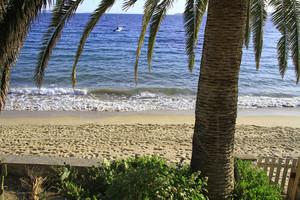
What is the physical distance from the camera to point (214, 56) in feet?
11.0

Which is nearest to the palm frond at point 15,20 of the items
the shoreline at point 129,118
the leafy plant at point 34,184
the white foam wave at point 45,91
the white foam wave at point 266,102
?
the leafy plant at point 34,184

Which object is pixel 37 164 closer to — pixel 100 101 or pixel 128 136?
pixel 128 136

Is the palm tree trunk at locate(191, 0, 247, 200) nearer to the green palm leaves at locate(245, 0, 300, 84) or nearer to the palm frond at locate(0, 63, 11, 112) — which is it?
the green palm leaves at locate(245, 0, 300, 84)

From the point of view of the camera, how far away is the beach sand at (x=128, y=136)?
7684 millimetres

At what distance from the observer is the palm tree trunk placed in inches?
129

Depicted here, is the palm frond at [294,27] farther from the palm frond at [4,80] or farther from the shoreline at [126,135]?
the palm frond at [4,80]

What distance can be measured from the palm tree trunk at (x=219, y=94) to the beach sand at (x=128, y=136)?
3290mm

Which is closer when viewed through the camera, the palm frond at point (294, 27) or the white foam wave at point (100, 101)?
the palm frond at point (294, 27)

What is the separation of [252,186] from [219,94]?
5.15 ft

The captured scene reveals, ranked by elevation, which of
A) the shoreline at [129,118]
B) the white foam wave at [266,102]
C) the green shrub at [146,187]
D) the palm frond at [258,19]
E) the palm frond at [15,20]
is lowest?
the shoreline at [129,118]

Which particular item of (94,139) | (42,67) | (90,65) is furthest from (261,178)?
(90,65)

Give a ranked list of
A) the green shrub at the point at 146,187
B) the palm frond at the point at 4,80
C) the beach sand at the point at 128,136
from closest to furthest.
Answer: the green shrub at the point at 146,187
the palm frond at the point at 4,80
the beach sand at the point at 128,136

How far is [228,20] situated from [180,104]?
11.1 meters

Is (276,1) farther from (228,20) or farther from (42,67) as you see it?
(42,67)
